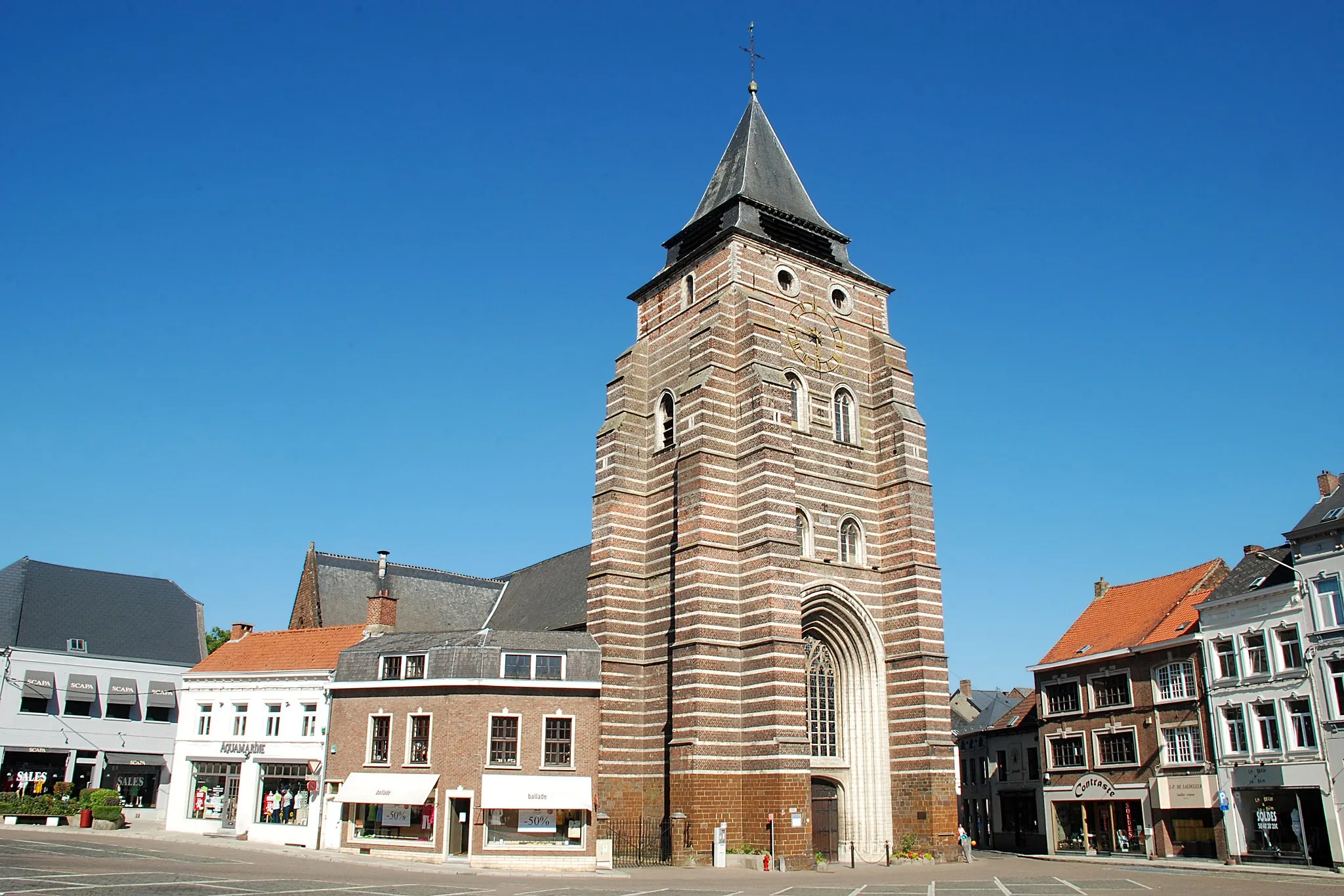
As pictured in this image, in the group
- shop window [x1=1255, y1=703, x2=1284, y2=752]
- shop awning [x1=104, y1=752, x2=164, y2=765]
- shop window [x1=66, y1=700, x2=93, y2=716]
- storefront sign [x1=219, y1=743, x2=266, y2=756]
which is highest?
shop window [x1=66, y1=700, x2=93, y2=716]

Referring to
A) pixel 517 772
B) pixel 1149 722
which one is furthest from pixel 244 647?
pixel 1149 722

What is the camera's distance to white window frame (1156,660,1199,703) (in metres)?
35.6

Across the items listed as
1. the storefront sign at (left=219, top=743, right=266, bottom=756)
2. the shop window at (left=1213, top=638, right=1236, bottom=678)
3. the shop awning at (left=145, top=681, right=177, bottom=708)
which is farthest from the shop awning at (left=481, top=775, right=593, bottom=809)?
the shop awning at (left=145, top=681, right=177, bottom=708)

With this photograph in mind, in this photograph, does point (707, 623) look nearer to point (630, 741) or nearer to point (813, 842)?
point (630, 741)

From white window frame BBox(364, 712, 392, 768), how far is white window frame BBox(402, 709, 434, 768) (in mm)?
657

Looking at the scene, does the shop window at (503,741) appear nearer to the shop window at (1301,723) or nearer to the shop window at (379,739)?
the shop window at (379,739)

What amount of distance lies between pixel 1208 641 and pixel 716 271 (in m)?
21.3

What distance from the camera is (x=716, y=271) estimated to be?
3781cm

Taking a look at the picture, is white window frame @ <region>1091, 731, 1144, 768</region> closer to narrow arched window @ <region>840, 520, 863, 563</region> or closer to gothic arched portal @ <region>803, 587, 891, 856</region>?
gothic arched portal @ <region>803, 587, 891, 856</region>

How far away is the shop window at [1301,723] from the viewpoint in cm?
3136

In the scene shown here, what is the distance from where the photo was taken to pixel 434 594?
159 feet

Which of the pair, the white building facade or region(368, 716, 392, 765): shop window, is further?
region(368, 716, 392, 765): shop window

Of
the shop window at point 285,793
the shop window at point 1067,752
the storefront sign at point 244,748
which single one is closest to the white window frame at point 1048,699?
the shop window at point 1067,752

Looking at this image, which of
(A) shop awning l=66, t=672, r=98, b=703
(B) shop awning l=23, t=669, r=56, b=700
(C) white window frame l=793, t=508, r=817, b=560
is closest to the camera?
(C) white window frame l=793, t=508, r=817, b=560
